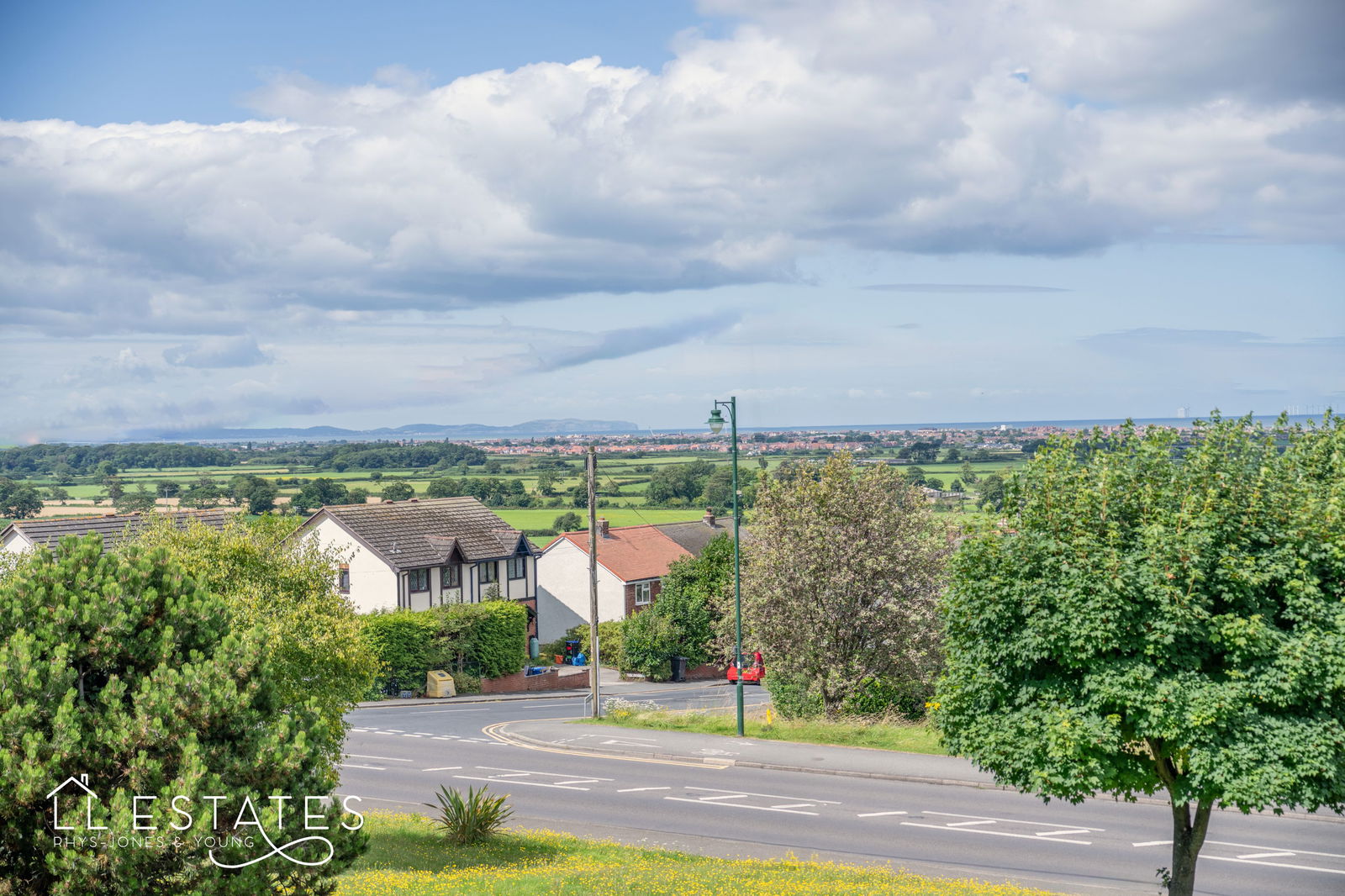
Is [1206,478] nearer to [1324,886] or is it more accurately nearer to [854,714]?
[1324,886]

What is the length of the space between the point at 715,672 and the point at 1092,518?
46453 millimetres

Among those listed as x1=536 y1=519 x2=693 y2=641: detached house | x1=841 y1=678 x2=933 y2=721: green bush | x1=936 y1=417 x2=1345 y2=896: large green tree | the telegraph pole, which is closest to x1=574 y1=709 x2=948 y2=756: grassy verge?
x1=841 y1=678 x2=933 y2=721: green bush

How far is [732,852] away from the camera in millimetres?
17734

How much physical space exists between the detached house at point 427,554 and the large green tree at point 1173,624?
41.9 meters

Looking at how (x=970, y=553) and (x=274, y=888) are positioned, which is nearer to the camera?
(x=274, y=888)

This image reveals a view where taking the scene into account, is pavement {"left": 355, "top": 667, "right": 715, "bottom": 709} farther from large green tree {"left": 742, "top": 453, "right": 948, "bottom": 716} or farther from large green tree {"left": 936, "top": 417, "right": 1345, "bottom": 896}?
large green tree {"left": 936, "top": 417, "right": 1345, "bottom": 896}

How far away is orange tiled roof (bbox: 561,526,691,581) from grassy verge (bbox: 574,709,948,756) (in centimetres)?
3248

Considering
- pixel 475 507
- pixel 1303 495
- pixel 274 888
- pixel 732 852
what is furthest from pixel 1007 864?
pixel 475 507

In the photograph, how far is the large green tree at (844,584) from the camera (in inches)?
1147

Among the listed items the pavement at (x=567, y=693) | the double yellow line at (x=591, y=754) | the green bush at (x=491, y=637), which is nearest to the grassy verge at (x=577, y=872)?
the double yellow line at (x=591, y=754)

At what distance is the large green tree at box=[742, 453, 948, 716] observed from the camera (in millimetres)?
29141

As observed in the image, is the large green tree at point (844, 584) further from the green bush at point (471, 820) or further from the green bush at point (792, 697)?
the green bush at point (471, 820)

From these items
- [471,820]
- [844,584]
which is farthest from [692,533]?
[471,820]

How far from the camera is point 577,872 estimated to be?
46.1 ft
